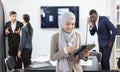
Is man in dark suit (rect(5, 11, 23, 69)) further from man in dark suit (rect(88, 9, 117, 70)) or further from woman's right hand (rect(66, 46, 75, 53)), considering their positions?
woman's right hand (rect(66, 46, 75, 53))

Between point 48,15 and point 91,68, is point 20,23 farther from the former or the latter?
point 91,68

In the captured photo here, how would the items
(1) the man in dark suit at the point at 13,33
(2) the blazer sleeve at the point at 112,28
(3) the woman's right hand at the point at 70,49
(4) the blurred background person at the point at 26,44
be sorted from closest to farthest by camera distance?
(3) the woman's right hand at the point at 70,49 < (2) the blazer sleeve at the point at 112,28 < (4) the blurred background person at the point at 26,44 < (1) the man in dark suit at the point at 13,33

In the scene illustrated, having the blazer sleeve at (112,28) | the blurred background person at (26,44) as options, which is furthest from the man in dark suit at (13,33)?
the blazer sleeve at (112,28)

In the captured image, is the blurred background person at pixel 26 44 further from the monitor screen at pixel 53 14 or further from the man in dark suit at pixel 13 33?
the monitor screen at pixel 53 14

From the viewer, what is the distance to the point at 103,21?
464 centimetres

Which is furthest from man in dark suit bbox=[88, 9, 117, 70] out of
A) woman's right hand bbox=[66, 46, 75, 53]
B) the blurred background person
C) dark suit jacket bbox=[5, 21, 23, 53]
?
woman's right hand bbox=[66, 46, 75, 53]

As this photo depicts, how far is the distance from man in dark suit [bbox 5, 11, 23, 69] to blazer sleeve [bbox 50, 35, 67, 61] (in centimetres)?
342

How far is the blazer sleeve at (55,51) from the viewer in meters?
2.47

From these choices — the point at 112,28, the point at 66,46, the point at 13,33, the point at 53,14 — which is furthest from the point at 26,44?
the point at 66,46

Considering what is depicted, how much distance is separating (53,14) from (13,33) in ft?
3.71

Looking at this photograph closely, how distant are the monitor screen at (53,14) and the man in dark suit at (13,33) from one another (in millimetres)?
719

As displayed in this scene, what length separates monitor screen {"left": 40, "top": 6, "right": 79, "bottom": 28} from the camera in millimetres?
6258

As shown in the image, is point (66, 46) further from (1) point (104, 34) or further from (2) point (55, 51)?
(1) point (104, 34)

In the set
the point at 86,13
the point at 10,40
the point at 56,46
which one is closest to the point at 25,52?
the point at 10,40
